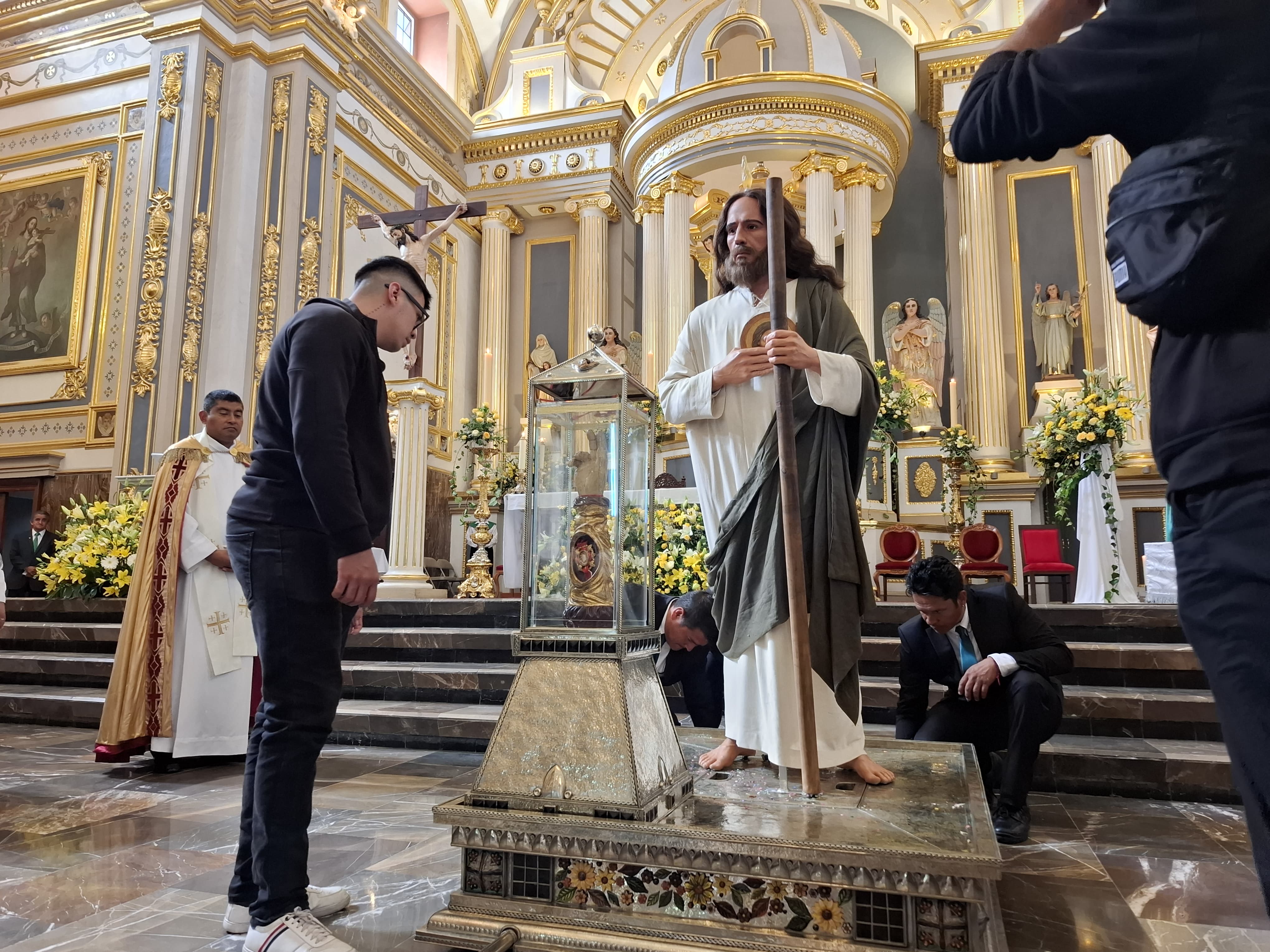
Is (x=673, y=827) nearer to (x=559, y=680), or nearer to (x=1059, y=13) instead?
(x=559, y=680)

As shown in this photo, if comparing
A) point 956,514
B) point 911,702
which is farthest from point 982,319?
point 911,702

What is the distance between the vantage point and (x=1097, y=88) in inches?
38.2

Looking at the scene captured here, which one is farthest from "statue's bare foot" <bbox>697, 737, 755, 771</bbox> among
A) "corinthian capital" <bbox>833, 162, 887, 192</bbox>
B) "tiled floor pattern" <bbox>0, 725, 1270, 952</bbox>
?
"corinthian capital" <bbox>833, 162, 887, 192</bbox>

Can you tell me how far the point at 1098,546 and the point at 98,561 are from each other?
286 inches

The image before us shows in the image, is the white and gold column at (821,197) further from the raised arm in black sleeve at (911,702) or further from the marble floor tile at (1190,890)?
the marble floor tile at (1190,890)

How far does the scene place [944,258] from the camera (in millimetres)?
11672

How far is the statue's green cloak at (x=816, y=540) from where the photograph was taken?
7.54 feet

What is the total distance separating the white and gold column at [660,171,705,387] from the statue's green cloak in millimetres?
7869

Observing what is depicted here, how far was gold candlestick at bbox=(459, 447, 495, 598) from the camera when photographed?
23.7 feet

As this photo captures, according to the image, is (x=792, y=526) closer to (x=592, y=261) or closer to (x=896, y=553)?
(x=896, y=553)

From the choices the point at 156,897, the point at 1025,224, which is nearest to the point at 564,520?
the point at 156,897

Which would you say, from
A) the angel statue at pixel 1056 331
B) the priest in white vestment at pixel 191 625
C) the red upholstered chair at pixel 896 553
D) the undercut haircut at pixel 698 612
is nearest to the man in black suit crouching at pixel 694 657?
the undercut haircut at pixel 698 612

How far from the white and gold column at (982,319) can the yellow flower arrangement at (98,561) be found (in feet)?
28.7

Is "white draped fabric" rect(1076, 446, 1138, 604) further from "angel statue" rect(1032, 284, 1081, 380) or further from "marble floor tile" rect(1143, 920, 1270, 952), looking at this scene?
"marble floor tile" rect(1143, 920, 1270, 952)
